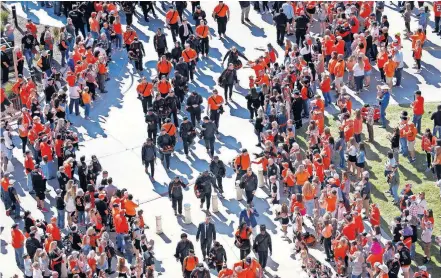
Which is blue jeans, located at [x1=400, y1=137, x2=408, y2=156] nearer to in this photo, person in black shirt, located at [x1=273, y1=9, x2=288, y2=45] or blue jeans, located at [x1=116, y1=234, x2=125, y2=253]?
person in black shirt, located at [x1=273, y1=9, x2=288, y2=45]

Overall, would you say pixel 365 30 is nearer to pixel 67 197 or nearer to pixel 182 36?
pixel 182 36

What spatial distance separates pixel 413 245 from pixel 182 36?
13723 mm

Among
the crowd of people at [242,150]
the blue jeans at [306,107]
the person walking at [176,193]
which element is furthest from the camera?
the blue jeans at [306,107]

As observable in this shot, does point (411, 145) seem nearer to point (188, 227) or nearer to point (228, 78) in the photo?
point (228, 78)

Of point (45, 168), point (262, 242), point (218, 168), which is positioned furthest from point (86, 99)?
point (262, 242)

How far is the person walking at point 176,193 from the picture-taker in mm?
32594

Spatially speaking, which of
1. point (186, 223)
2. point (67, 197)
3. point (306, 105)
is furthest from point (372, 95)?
point (67, 197)

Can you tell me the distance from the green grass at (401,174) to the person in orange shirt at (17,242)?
9269mm

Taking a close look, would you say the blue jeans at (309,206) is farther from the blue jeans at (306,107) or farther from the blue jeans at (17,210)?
the blue jeans at (17,210)

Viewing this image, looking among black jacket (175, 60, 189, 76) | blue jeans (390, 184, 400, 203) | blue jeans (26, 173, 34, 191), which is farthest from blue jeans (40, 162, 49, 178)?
blue jeans (390, 184, 400, 203)

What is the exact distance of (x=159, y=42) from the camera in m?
40.4

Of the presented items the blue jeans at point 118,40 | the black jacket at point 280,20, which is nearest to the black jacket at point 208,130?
the black jacket at point 280,20

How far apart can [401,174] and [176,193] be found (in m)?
6.58

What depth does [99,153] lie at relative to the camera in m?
36.6
